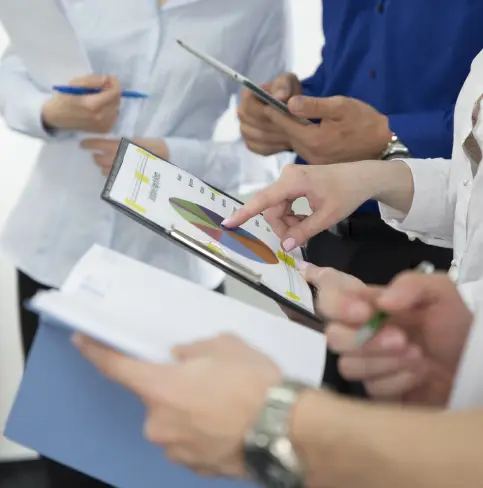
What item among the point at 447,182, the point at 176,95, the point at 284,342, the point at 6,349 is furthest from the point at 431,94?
the point at 6,349

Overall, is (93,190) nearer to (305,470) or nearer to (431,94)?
(431,94)

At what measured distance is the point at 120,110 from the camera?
3.21 ft

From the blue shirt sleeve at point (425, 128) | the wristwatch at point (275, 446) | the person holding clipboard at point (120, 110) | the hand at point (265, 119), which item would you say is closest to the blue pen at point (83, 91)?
the person holding clipboard at point (120, 110)

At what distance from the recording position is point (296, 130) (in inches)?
33.6

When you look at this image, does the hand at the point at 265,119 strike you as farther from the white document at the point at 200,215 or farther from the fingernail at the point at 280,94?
the white document at the point at 200,215

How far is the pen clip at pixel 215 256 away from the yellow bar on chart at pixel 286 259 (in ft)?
0.33

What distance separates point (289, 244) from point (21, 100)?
0.53 metres

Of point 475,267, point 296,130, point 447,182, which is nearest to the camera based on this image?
point 475,267

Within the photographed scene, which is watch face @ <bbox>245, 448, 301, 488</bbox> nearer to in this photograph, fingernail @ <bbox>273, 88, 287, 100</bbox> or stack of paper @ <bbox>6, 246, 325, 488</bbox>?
stack of paper @ <bbox>6, 246, 325, 488</bbox>

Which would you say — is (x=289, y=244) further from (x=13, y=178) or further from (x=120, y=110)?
(x=13, y=178)

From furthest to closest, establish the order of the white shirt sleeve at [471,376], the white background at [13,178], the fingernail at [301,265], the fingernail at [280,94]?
1. the white background at [13,178]
2. the fingernail at [280,94]
3. the fingernail at [301,265]
4. the white shirt sleeve at [471,376]

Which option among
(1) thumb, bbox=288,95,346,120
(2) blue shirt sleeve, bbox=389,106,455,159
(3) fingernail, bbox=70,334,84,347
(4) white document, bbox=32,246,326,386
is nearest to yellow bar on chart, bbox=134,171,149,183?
(4) white document, bbox=32,246,326,386

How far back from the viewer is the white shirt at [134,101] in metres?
0.92

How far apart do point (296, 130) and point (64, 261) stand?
1.46ft
